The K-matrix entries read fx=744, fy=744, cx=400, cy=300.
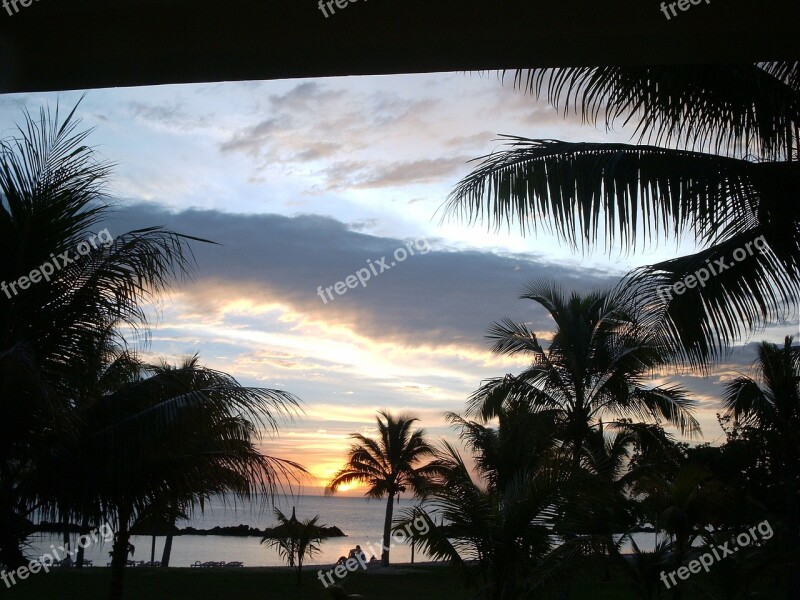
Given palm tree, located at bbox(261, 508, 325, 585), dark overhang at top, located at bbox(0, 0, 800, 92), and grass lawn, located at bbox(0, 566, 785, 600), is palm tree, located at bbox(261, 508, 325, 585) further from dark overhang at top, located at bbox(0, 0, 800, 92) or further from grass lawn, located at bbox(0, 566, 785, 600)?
dark overhang at top, located at bbox(0, 0, 800, 92)

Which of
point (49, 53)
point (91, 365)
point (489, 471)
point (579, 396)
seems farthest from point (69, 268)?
point (579, 396)

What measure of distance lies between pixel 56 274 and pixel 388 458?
2606 cm

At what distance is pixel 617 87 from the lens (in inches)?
207

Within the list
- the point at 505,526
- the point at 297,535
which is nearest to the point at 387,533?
the point at 297,535

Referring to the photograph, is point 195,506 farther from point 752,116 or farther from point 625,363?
point 625,363

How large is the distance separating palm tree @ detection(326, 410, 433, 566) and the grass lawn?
18.2 ft

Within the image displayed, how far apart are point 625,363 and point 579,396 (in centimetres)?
117

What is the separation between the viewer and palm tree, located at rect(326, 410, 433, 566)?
30.0 meters

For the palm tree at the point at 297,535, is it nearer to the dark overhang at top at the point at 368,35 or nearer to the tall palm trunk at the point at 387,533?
the tall palm trunk at the point at 387,533

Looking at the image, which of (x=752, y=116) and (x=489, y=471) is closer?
(x=752, y=116)

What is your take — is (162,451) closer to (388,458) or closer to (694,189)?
(694,189)

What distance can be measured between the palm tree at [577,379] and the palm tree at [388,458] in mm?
14360

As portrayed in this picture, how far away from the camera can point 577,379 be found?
620 inches

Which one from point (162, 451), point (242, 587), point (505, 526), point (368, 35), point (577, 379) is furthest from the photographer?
point (242, 587)
